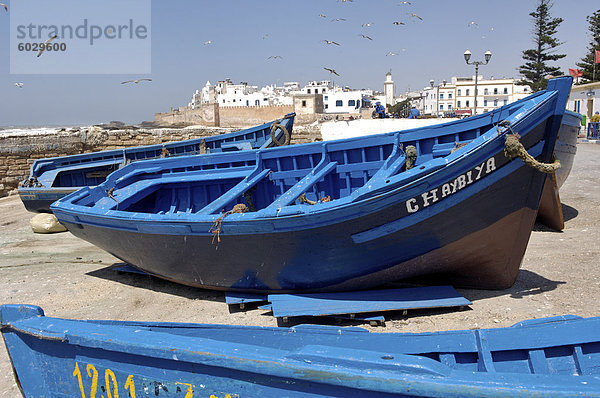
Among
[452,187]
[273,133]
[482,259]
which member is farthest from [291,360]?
[273,133]

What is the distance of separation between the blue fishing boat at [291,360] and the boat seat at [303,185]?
7.42ft

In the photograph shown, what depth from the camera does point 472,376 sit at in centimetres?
196

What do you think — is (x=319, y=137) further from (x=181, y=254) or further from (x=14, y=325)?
(x=14, y=325)

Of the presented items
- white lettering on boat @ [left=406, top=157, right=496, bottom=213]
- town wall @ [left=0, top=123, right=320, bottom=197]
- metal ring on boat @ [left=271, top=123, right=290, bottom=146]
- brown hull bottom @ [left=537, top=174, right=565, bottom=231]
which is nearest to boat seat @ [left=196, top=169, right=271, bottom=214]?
white lettering on boat @ [left=406, top=157, right=496, bottom=213]

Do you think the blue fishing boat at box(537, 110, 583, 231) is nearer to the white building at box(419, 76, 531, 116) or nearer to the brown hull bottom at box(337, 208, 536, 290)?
the brown hull bottom at box(337, 208, 536, 290)

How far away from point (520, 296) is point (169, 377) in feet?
12.9

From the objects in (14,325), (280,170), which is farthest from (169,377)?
(280,170)

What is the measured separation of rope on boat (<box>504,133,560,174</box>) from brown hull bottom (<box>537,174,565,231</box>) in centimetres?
246

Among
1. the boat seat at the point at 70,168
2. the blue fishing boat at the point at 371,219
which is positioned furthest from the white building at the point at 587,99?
the boat seat at the point at 70,168

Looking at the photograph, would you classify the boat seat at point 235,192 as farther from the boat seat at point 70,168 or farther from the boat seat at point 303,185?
the boat seat at point 70,168

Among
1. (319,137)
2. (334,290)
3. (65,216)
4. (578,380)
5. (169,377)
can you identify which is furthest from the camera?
(319,137)

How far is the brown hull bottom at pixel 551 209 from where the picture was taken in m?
6.68

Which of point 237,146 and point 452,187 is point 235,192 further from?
point 237,146

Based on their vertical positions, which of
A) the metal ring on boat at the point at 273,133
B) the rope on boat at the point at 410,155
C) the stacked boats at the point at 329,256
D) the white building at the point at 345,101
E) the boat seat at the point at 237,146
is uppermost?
the white building at the point at 345,101
